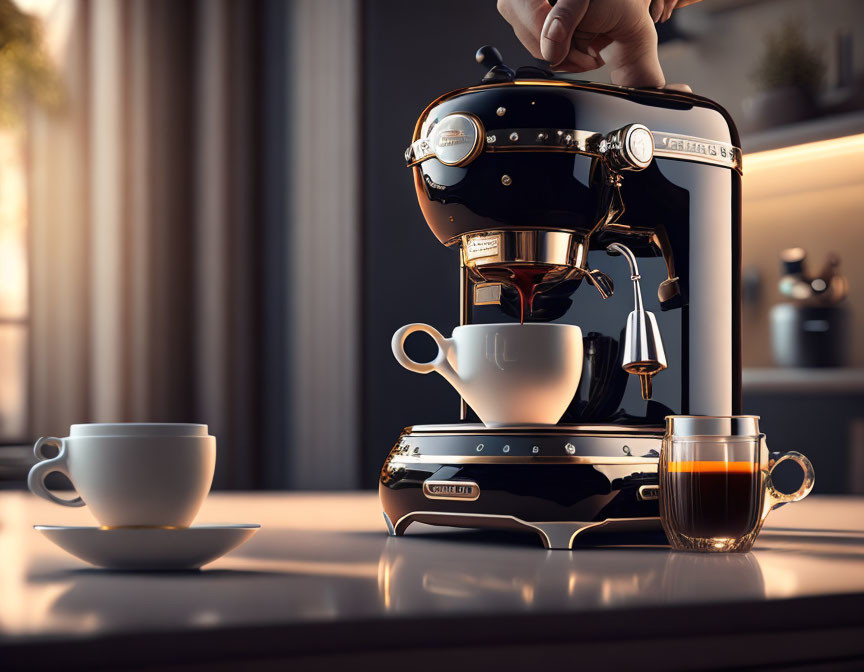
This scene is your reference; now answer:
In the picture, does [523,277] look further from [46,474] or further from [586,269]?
[46,474]

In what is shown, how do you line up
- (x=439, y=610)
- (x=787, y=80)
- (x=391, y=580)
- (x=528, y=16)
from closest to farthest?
(x=439, y=610), (x=391, y=580), (x=528, y=16), (x=787, y=80)

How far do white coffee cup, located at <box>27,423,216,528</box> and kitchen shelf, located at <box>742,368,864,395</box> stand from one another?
147 cm

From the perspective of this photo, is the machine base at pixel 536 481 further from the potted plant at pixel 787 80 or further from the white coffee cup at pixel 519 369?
the potted plant at pixel 787 80

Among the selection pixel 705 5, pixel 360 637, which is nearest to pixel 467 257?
→ pixel 360 637

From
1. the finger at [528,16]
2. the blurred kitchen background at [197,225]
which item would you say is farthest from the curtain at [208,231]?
the finger at [528,16]

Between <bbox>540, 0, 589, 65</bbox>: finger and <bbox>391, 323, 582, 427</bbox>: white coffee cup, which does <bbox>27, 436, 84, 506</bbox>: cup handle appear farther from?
<bbox>540, 0, 589, 65</bbox>: finger

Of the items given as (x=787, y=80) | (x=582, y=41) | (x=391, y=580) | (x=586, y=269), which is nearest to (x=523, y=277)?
(x=586, y=269)

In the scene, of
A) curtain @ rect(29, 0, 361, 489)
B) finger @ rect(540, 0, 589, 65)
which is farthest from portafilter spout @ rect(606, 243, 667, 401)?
curtain @ rect(29, 0, 361, 489)

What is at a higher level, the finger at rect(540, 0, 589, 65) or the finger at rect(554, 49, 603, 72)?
the finger at rect(540, 0, 589, 65)

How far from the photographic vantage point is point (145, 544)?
2.03ft

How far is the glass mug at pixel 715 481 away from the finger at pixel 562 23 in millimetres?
418

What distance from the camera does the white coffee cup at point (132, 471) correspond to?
66cm

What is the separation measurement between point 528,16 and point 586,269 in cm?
32

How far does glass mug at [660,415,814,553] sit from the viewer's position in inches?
29.3
